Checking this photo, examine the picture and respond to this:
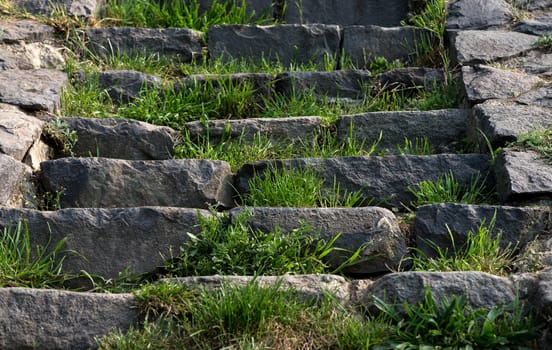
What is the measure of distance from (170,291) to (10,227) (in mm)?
764

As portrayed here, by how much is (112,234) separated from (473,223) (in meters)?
1.42

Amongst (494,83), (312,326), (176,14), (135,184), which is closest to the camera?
(312,326)

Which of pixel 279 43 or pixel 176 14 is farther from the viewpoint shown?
pixel 176 14

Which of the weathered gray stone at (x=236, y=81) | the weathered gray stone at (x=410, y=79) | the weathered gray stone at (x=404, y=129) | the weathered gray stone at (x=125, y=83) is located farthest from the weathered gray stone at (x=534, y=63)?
the weathered gray stone at (x=125, y=83)

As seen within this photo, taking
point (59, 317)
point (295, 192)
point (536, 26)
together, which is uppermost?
point (536, 26)

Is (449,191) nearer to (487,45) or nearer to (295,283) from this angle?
(295,283)

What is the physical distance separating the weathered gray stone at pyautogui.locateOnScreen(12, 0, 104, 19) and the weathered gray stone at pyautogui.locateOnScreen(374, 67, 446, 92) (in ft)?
6.03

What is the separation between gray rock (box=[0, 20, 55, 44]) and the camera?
195 inches

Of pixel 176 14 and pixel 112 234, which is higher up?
pixel 176 14

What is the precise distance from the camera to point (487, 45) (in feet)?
15.9

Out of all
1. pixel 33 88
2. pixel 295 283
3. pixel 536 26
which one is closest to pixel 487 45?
pixel 536 26

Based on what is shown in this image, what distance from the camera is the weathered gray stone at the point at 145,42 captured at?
5.13 metres

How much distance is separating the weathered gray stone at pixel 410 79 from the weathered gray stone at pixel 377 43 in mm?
320

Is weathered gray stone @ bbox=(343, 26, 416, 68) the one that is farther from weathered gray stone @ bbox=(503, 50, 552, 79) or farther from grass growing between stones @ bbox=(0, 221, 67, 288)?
grass growing between stones @ bbox=(0, 221, 67, 288)
